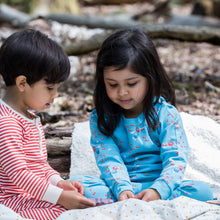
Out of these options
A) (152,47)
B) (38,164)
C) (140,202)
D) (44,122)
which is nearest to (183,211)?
(140,202)

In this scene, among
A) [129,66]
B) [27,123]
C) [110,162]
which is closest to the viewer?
[27,123]

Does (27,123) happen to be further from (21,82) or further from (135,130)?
(135,130)

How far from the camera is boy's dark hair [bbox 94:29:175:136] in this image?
2057 mm

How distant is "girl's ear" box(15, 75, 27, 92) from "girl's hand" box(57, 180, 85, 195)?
60 centimetres

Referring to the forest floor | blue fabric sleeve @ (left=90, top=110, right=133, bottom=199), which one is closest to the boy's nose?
blue fabric sleeve @ (left=90, top=110, right=133, bottom=199)

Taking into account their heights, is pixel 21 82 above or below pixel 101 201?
above

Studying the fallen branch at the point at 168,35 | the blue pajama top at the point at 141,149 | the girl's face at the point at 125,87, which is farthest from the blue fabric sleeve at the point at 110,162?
the fallen branch at the point at 168,35

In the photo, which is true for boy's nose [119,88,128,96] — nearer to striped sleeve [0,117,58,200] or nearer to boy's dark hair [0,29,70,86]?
boy's dark hair [0,29,70,86]

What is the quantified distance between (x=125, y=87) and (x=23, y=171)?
2.53 feet

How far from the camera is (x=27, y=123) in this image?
1.92 meters

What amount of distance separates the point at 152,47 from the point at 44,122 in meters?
1.44

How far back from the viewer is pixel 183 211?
5.84 feet

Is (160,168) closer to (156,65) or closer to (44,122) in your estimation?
(156,65)

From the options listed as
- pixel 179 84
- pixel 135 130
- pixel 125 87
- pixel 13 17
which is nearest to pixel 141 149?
pixel 135 130
